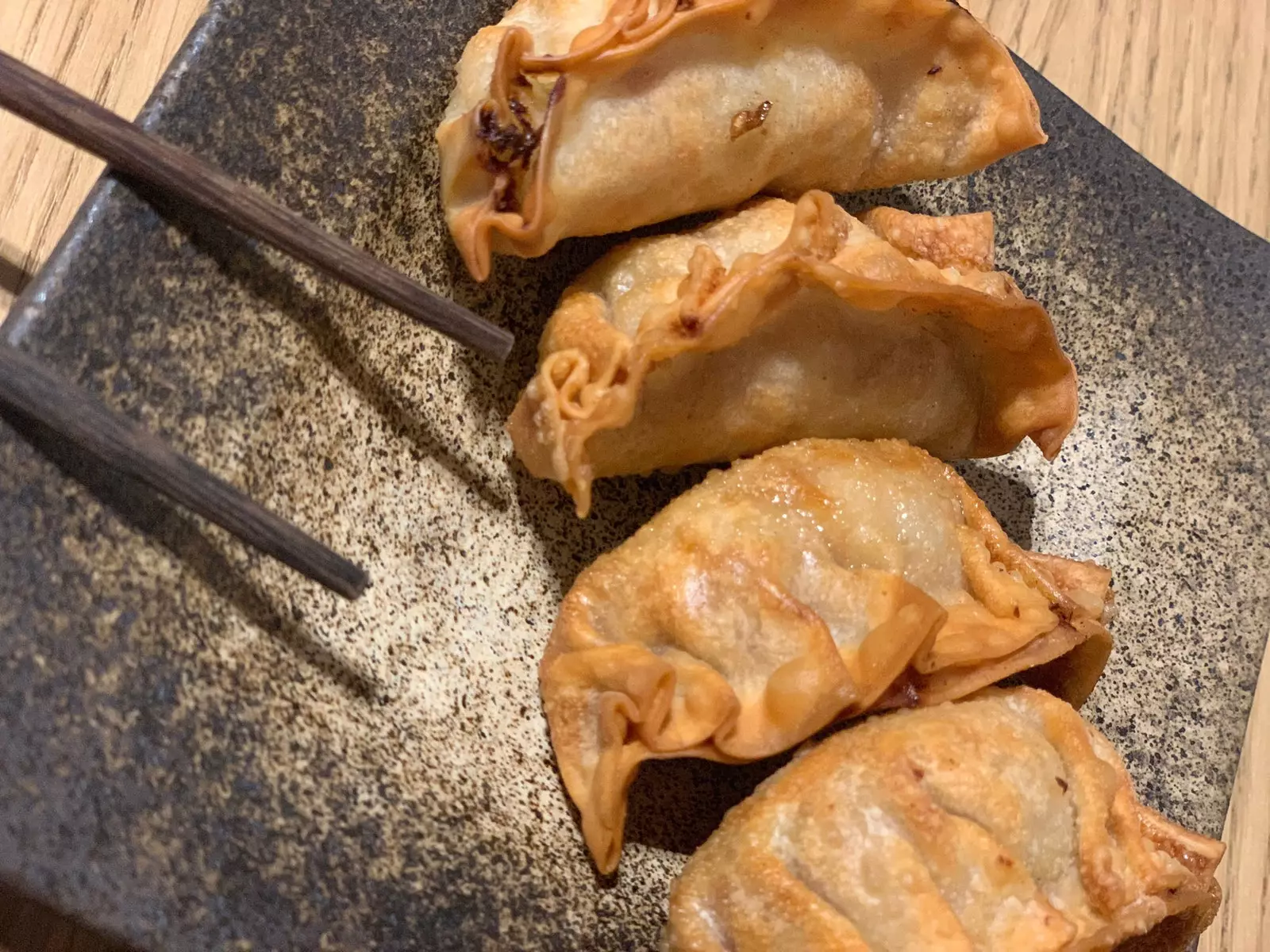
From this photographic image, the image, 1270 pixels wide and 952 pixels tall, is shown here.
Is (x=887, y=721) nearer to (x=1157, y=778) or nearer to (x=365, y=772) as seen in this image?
(x=365, y=772)

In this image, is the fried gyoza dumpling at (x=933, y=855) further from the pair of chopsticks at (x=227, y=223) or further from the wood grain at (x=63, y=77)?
the wood grain at (x=63, y=77)

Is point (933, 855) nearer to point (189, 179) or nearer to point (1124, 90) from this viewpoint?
point (189, 179)

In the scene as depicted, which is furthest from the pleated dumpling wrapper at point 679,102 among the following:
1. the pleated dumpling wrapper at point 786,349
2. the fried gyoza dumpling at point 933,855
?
the fried gyoza dumpling at point 933,855

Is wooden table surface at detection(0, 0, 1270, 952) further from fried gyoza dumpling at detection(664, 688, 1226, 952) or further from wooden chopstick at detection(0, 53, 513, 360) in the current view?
fried gyoza dumpling at detection(664, 688, 1226, 952)

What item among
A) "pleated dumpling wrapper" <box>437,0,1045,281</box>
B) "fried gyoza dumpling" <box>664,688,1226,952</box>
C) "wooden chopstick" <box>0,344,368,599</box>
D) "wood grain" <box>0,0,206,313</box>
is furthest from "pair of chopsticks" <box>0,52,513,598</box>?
"fried gyoza dumpling" <box>664,688,1226,952</box>

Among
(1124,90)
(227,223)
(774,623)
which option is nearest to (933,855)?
(774,623)
